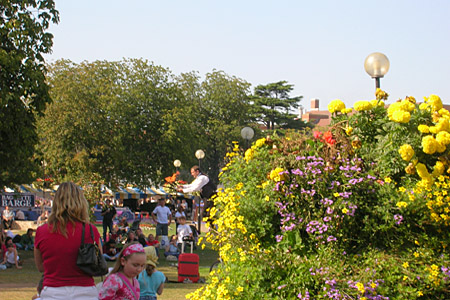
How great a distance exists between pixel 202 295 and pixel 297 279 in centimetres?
148

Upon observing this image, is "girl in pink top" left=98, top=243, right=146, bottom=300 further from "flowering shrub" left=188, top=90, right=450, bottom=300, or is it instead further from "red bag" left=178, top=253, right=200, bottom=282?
"red bag" left=178, top=253, right=200, bottom=282

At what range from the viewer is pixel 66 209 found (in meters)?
5.15

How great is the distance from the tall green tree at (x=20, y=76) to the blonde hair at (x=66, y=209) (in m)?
12.6

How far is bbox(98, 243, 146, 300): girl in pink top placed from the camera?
5.66 metres

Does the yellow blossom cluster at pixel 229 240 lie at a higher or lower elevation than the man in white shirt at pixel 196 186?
lower

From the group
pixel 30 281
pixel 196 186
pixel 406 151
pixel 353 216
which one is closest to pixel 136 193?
pixel 30 281

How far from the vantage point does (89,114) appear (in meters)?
49.4

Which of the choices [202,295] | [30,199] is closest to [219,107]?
[30,199]

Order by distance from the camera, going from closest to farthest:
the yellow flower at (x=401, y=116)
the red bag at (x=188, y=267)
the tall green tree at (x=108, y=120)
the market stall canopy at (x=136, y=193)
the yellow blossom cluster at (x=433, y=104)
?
the yellow flower at (x=401, y=116) < the yellow blossom cluster at (x=433, y=104) < the red bag at (x=188, y=267) < the tall green tree at (x=108, y=120) < the market stall canopy at (x=136, y=193)

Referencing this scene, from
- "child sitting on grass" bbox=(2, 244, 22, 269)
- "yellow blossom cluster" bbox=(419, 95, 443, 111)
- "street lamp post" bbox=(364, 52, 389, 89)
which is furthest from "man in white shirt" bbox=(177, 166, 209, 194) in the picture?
"child sitting on grass" bbox=(2, 244, 22, 269)

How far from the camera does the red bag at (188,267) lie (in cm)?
1483

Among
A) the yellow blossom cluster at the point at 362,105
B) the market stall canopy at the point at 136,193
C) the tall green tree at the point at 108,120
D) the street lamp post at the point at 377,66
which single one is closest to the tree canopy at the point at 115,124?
the tall green tree at the point at 108,120

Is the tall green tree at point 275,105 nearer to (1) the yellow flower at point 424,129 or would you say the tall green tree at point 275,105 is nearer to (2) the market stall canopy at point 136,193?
(2) the market stall canopy at point 136,193

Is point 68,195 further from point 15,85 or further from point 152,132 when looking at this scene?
point 152,132
